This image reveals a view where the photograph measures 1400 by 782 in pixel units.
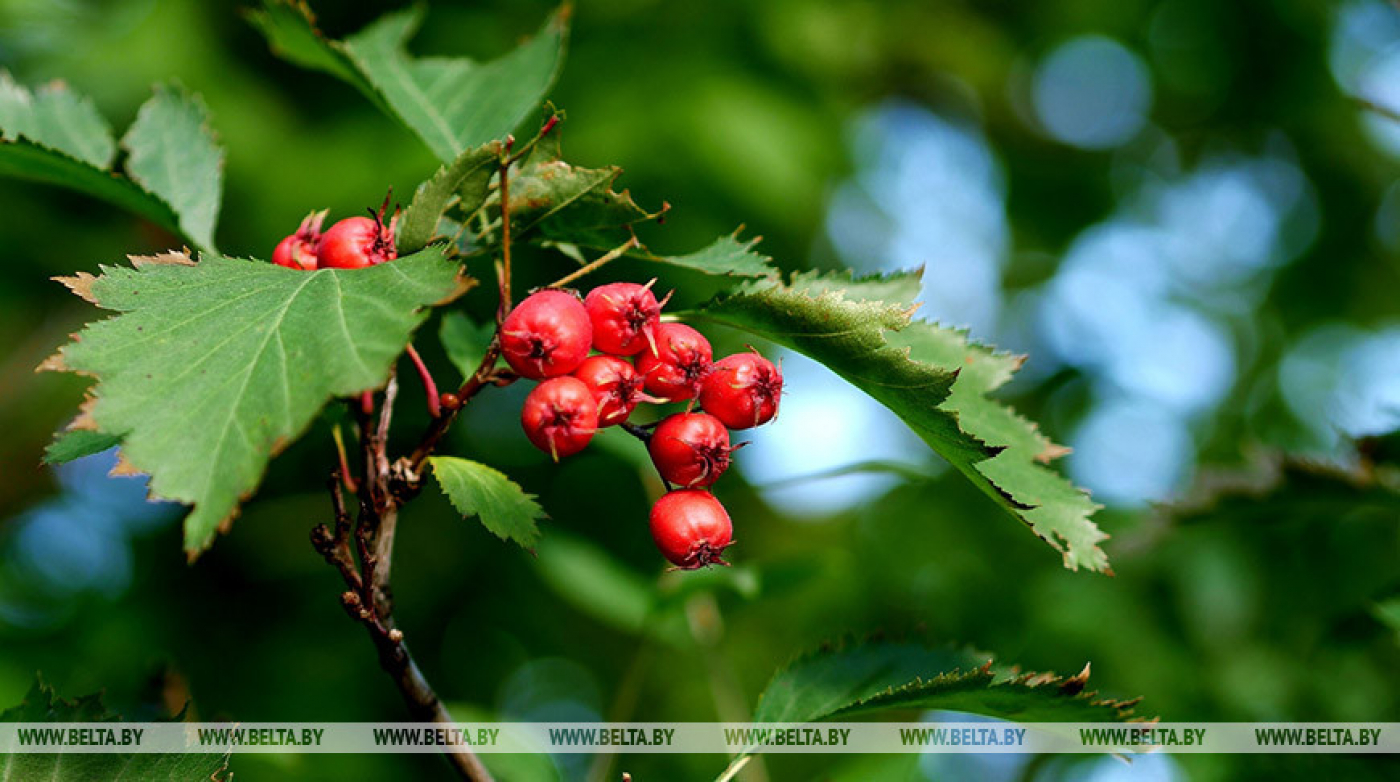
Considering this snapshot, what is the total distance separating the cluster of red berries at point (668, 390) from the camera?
3.60ft

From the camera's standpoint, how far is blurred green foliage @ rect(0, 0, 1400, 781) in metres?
2.56

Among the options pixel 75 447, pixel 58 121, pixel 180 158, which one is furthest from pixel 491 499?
pixel 58 121

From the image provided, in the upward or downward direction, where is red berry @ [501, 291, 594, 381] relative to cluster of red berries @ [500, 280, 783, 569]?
upward

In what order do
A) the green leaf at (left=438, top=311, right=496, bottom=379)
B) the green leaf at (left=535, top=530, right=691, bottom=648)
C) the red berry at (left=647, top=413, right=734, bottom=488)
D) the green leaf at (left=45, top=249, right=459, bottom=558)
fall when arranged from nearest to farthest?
the green leaf at (left=45, top=249, right=459, bottom=558)
the red berry at (left=647, top=413, right=734, bottom=488)
the green leaf at (left=438, top=311, right=496, bottom=379)
the green leaf at (left=535, top=530, right=691, bottom=648)

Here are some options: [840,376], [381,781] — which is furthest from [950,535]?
[840,376]

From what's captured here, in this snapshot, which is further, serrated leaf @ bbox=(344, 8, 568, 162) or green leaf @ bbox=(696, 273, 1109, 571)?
serrated leaf @ bbox=(344, 8, 568, 162)

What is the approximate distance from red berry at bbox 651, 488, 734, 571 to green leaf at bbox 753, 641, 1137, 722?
275mm

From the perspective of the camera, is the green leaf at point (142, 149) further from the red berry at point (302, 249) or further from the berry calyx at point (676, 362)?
the berry calyx at point (676, 362)

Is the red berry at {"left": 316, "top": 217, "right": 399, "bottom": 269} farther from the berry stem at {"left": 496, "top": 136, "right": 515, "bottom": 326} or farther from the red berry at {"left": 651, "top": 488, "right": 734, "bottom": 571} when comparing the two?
the red berry at {"left": 651, "top": 488, "right": 734, "bottom": 571}

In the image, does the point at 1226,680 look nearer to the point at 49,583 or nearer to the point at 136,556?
the point at 136,556

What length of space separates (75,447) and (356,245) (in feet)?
1.39

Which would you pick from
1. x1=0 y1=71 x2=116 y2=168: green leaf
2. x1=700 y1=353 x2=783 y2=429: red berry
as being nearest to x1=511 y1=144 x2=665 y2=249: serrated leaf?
x1=700 y1=353 x2=783 y2=429: red berry

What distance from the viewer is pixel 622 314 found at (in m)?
1.14

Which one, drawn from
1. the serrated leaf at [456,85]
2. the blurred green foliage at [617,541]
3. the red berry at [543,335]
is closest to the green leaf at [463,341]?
the serrated leaf at [456,85]
